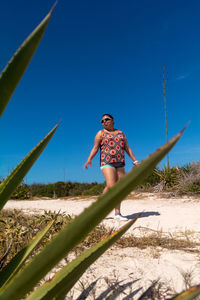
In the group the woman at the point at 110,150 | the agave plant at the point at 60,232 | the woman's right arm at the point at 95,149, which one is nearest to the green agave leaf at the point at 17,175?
the agave plant at the point at 60,232

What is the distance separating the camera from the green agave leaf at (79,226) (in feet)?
1.32

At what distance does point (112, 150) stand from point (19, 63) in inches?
146

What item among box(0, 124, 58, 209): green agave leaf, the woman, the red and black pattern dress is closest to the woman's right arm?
the woman

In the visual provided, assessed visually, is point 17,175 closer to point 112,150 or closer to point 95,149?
point 112,150

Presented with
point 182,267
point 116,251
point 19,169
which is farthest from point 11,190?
point 116,251

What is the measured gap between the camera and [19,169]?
27.3 inches

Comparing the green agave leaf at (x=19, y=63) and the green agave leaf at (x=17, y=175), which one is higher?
the green agave leaf at (x=19, y=63)

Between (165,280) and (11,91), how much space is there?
144 cm

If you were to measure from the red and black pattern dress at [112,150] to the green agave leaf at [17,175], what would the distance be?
134 inches

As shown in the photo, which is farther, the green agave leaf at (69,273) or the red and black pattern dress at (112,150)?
the red and black pattern dress at (112,150)

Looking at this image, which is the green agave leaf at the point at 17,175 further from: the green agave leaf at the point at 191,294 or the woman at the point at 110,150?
the woman at the point at 110,150

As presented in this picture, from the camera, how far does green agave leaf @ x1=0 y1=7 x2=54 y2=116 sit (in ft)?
1.56

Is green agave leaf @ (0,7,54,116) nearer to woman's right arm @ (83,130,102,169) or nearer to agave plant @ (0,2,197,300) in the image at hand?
agave plant @ (0,2,197,300)

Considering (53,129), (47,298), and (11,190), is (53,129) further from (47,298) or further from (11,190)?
(47,298)
